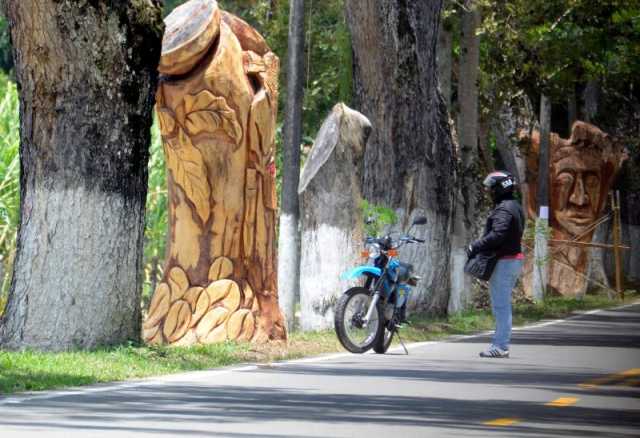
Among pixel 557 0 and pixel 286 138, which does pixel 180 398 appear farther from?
pixel 557 0

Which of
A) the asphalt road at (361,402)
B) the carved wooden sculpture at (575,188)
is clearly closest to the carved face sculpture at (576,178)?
the carved wooden sculpture at (575,188)

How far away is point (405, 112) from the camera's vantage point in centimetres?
2673

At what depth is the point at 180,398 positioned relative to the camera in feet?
42.3

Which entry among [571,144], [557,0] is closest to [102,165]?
[557,0]

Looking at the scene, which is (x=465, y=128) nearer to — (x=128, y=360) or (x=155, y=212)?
(x=155, y=212)

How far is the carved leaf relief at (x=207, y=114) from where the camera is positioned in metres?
18.8

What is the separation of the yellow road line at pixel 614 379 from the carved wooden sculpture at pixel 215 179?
4.02m

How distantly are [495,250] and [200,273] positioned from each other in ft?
10.8

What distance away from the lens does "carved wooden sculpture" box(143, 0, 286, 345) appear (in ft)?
61.7

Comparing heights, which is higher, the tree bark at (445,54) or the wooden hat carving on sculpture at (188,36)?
the tree bark at (445,54)

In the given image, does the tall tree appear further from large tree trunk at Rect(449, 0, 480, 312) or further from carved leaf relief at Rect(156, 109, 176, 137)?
large tree trunk at Rect(449, 0, 480, 312)

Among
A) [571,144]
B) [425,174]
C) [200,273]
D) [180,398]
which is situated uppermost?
[571,144]

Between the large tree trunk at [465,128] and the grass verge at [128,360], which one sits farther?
the large tree trunk at [465,128]

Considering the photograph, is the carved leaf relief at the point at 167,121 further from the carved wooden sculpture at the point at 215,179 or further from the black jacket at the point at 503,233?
the black jacket at the point at 503,233
